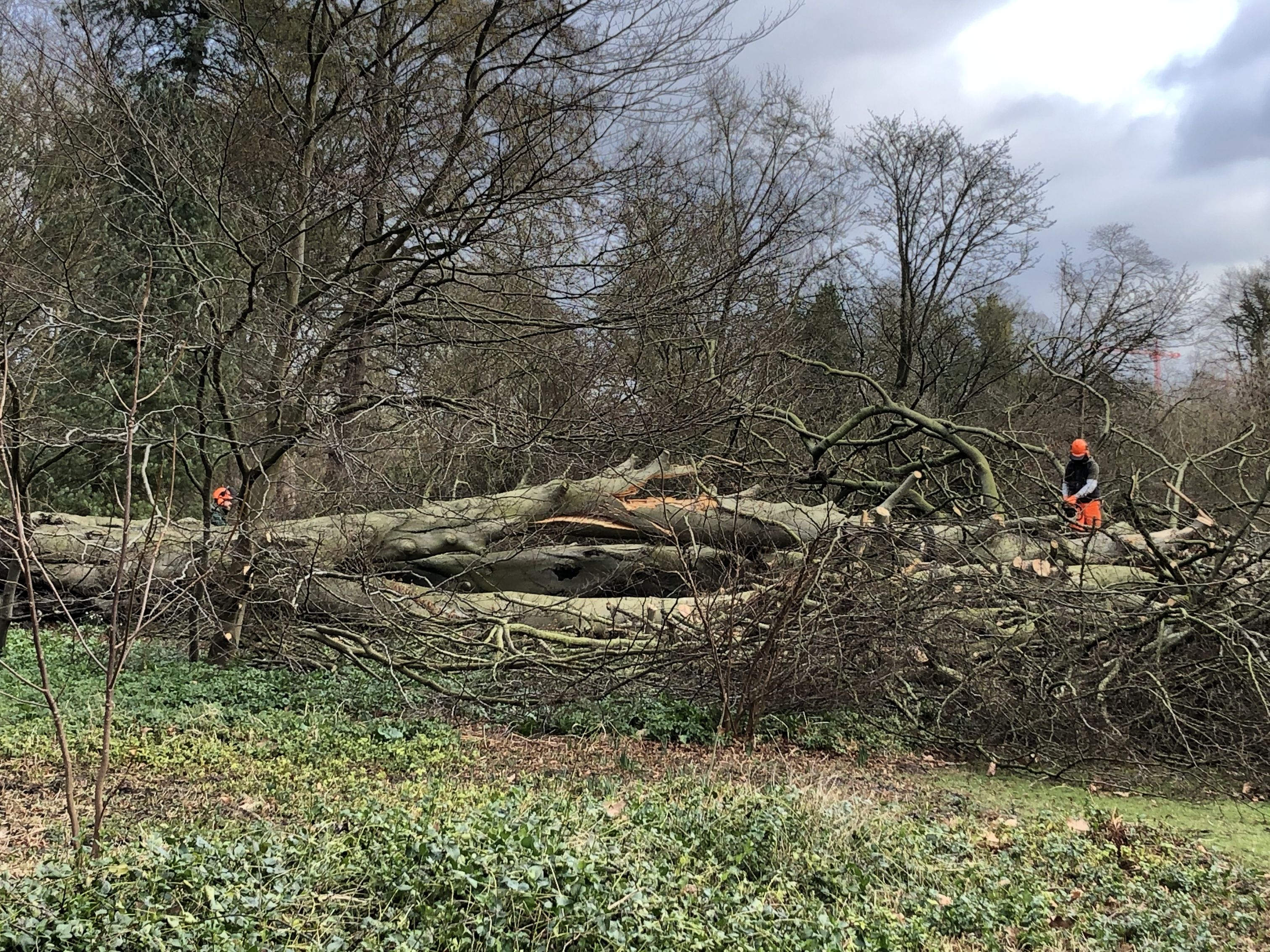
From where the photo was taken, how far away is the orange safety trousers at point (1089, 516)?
7484mm

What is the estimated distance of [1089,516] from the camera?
957 centimetres

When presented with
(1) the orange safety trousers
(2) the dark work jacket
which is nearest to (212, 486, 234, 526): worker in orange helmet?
(1) the orange safety trousers

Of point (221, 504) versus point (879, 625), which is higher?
point (221, 504)

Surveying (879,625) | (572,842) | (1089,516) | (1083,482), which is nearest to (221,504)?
(879,625)

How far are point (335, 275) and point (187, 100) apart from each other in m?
3.25

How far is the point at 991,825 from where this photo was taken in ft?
16.5

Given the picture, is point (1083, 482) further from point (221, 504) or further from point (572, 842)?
point (221, 504)

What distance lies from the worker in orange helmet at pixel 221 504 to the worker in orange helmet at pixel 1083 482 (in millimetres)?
8572

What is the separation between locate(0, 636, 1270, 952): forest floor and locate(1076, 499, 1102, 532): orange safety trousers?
2118 millimetres

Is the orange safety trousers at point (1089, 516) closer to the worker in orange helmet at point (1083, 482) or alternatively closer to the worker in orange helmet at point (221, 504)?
the worker in orange helmet at point (1083, 482)

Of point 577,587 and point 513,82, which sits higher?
point 513,82

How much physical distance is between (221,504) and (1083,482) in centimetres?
979

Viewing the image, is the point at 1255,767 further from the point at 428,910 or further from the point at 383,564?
the point at 383,564

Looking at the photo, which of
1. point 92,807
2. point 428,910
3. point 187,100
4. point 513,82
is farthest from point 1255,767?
point 187,100
